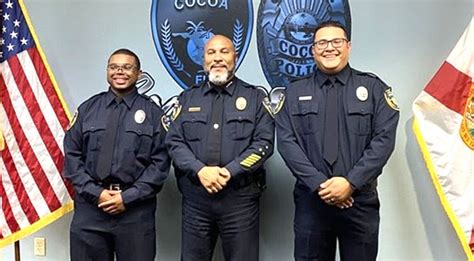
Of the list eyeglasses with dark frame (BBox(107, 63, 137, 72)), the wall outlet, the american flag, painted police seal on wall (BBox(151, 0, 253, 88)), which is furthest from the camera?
the wall outlet

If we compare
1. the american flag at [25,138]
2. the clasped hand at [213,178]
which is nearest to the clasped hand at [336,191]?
the clasped hand at [213,178]

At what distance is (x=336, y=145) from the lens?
244cm

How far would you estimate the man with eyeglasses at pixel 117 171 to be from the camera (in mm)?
2688

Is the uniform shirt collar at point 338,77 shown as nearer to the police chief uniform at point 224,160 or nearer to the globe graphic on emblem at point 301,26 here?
the police chief uniform at point 224,160

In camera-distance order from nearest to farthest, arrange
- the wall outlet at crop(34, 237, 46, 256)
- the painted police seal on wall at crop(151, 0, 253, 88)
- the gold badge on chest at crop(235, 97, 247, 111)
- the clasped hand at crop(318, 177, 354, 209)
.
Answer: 1. the clasped hand at crop(318, 177, 354, 209)
2. the gold badge on chest at crop(235, 97, 247, 111)
3. the painted police seal on wall at crop(151, 0, 253, 88)
4. the wall outlet at crop(34, 237, 46, 256)

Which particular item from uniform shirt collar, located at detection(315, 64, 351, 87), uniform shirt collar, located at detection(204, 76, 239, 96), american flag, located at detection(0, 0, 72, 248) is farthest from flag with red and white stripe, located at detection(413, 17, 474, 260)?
american flag, located at detection(0, 0, 72, 248)

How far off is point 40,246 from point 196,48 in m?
1.69

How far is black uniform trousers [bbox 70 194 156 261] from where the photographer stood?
8.82 ft

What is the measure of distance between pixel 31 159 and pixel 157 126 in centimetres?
82

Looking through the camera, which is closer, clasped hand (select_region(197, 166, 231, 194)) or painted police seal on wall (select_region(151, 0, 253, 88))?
clasped hand (select_region(197, 166, 231, 194))

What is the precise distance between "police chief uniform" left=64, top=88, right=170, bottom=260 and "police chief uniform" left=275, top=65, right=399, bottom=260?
2.32 ft

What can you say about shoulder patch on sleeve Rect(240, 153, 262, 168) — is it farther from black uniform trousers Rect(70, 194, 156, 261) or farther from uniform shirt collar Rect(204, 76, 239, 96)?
black uniform trousers Rect(70, 194, 156, 261)

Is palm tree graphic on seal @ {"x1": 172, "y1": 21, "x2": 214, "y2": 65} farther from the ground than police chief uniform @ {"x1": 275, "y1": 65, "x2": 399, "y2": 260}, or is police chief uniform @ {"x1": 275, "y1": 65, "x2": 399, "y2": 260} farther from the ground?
palm tree graphic on seal @ {"x1": 172, "y1": 21, "x2": 214, "y2": 65}

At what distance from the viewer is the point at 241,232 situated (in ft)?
8.45
